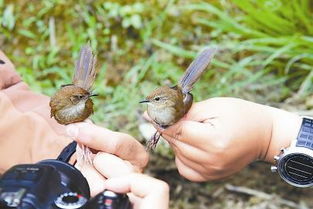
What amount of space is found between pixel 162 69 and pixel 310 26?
0.72m

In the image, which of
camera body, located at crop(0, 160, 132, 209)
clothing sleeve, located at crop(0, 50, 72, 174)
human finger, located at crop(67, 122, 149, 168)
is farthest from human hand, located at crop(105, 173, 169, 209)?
clothing sleeve, located at crop(0, 50, 72, 174)

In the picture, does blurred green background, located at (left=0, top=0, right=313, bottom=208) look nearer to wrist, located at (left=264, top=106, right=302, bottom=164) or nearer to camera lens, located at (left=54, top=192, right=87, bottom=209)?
wrist, located at (left=264, top=106, right=302, bottom=164)

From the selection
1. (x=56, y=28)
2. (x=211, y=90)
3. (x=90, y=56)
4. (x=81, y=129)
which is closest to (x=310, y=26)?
(x=211, y=90)

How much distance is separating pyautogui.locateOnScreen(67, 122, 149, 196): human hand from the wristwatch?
0.46m

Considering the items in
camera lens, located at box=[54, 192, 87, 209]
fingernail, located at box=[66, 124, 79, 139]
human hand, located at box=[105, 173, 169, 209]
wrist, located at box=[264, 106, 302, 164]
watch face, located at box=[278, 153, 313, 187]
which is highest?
human hand, located at box=[105, 173, 169, 209]

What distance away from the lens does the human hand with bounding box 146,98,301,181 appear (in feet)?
5.09

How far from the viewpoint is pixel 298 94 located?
2779 millimetres

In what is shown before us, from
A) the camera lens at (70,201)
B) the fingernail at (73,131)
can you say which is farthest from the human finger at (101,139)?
the camera lens at (70,201)

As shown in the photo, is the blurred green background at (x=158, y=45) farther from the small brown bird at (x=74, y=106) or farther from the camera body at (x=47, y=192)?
the camera body at (x=47, y=192)

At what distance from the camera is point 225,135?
5.11 feet

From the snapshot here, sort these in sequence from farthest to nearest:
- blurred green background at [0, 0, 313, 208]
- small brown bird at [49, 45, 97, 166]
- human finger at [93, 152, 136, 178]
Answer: blurred green background at [0, 0, 313, 208], small brown bird at [49, 45, 97, 166], human finger at [93, 152, 136, 178]

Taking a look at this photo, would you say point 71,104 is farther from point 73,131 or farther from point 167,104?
point 167,104

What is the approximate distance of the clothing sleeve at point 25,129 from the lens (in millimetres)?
1630

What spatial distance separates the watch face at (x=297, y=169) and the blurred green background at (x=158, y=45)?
1042 millimetres
